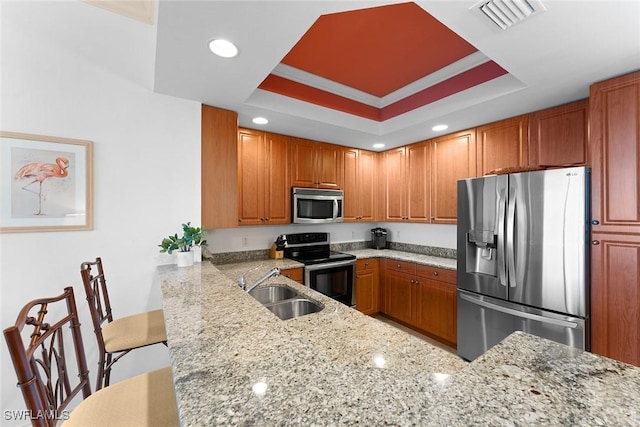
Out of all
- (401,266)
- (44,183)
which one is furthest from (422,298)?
(44,183)

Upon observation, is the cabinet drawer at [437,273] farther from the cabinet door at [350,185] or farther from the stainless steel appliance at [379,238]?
the cabinet door at [350,185]

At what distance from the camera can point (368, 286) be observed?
139 inches

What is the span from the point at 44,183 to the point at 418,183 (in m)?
3.57

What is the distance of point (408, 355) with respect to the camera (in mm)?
974

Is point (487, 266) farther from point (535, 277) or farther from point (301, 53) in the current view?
point (301, 53)

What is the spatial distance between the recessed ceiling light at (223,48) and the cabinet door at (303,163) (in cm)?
167

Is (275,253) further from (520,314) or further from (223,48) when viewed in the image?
(520,314)

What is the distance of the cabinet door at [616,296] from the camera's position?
5.60ft

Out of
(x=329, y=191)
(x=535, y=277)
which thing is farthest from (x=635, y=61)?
(x=329, y=191)

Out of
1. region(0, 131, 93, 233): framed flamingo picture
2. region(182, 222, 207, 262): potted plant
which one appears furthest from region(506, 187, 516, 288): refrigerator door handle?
region(0, 131, 93, 233): framed flamingo picture

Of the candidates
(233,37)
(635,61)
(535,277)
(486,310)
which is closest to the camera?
(233,37)

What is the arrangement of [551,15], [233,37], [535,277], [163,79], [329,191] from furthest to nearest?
[329,191] → [535,277] → [163,79] → [233,37] → [551,15]

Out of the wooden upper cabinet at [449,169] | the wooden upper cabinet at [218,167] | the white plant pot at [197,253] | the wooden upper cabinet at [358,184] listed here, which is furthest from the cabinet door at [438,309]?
the white plant pot at [197,253]

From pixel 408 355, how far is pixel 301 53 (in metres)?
2.30
